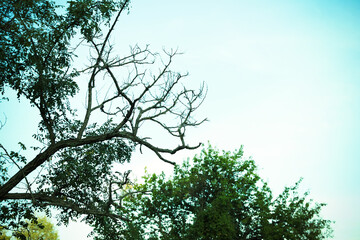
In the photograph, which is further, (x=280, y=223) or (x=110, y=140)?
(x=280, y=223)

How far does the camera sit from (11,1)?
11219mm

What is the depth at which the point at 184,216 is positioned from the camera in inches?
824

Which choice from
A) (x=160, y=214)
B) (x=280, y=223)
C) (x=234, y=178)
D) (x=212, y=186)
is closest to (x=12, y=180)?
(x=160, y=214)

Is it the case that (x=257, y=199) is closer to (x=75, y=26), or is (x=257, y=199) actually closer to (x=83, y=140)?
(x=83, y=140)

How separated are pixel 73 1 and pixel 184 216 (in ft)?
50.7

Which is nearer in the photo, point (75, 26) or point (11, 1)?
point (11, 1)

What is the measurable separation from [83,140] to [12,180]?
10.2ft

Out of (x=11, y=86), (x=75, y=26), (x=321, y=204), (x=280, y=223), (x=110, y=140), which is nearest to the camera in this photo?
(x=11, y=86)

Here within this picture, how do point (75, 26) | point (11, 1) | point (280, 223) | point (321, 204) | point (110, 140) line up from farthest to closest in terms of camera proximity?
point (321, 204) → point (280, 223) → point (110, 140) → point (75, 26) → point (11, 1)

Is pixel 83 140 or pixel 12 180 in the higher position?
pixel 83 140

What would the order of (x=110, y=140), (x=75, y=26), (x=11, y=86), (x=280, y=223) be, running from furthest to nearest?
(x=280, y=223), (x=110, y=140), (x=75, y=26), (x=11, y=86)

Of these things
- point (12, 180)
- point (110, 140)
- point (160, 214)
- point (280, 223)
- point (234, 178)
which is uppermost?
point (234, 178)

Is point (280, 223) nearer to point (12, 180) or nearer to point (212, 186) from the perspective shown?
point (212, 186)

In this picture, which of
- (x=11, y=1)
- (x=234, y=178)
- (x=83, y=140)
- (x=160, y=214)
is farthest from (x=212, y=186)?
(x=11, y=1)
